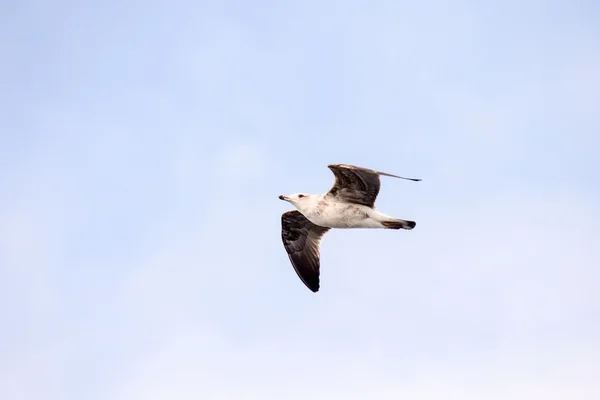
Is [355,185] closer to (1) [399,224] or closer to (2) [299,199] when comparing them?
(1) [399,224]

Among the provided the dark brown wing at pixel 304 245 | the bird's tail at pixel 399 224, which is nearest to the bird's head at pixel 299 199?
the dark brown wing at pixel 304 245

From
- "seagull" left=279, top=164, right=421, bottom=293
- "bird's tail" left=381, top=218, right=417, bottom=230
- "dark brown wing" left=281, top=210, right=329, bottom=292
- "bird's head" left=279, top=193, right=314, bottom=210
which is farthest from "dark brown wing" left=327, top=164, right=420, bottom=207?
"dark brown wing" left=281, top=210, right=329, bottom=292

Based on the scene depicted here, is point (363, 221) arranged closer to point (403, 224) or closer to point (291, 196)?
point (403, 224)

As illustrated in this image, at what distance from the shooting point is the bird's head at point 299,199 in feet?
82.2

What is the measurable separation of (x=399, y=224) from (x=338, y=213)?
5.46ft

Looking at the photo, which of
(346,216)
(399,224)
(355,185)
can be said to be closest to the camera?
(355,185)

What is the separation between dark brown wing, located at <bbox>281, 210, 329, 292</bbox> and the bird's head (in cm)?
228

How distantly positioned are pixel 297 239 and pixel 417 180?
905 cm

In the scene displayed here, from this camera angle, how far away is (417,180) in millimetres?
19938

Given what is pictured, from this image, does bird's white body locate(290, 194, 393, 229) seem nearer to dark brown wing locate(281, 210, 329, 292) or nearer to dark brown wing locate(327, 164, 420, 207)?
dark brown wing locate(327, 164, 420, 207)

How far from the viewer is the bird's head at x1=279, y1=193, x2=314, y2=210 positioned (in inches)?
986

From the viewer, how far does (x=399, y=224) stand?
77.3 ft

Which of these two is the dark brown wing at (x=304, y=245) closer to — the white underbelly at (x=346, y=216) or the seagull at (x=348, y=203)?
the seagull at (x=348, y=203)

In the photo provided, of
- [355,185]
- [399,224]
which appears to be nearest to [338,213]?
[355,185]
